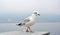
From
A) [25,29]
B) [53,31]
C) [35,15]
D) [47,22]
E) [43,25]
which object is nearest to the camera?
[35,15]

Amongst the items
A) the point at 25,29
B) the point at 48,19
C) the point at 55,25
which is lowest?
the point at 25,29

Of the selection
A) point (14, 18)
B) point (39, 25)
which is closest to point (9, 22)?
point (14, 18)

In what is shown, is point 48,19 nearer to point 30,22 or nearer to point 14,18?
point 14,18

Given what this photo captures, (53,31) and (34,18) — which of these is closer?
(34,18)

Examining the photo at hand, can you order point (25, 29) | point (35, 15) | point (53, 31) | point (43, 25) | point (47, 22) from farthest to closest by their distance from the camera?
point (47, 22), point (43, 25), point (53, 31), point (25, 29), point (35, 15)

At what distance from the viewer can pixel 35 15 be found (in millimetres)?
1408

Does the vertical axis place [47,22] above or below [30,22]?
above

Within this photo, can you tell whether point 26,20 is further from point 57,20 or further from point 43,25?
point 57,20

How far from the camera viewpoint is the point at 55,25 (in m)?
2.16

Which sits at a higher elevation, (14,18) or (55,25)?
(14,18)

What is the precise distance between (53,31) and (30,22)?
2.10 ft

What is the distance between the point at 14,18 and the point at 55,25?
0.70m

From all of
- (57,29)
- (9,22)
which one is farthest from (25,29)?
(57,29)

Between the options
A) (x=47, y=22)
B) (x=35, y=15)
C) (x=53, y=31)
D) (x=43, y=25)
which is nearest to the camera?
(x=35, y=15)
